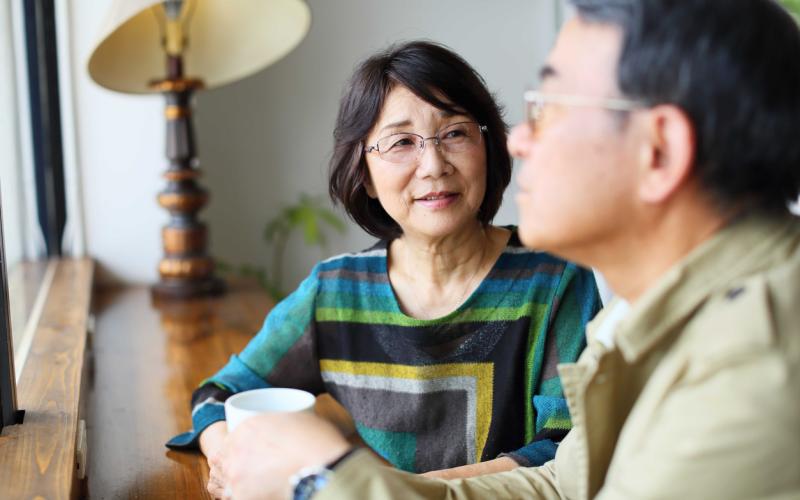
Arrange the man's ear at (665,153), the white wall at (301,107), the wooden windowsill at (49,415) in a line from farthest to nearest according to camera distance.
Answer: the white wall at (301,107) < the wooden windowsill at (49,415) < the man's ear at (665,153)

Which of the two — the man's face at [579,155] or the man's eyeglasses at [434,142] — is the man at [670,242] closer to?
the man's face at [579,155]

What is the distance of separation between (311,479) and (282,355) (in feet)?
2.35

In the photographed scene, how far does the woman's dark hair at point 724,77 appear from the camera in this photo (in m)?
0.78

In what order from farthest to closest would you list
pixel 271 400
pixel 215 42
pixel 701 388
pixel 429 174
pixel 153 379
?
pixel 215 42
pixel 153 379
pixel 429 174
pixel 271 400
pixel 701 388

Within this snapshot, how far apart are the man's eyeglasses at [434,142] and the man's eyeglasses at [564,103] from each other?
52cm

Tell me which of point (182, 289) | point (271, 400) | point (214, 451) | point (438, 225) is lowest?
point (182, 289)

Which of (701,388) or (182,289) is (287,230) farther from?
(701,388)

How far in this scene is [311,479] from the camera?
88 cm

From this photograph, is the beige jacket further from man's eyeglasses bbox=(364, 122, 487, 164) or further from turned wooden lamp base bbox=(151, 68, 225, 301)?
turned wooden lamp base bbox=(151, 68, 225, 301)

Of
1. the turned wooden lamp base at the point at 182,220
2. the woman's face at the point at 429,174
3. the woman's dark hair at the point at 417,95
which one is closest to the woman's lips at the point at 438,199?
the woman's face at the point at 429,174

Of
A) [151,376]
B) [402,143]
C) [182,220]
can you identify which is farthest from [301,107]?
[402,143]

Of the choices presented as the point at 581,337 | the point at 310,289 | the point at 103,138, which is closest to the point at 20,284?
the point at 103,138

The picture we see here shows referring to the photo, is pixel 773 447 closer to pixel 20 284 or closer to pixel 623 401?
pixel 623 401

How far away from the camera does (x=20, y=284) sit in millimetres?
2529
